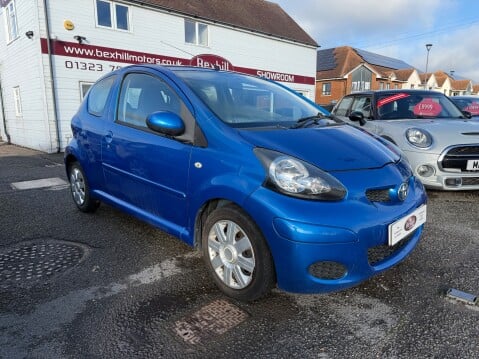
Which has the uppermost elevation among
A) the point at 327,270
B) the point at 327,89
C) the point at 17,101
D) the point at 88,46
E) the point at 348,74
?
the point at 348,74

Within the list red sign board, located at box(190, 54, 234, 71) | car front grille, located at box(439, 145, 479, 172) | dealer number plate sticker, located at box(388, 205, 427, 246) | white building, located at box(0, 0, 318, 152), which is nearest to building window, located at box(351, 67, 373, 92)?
white building, located at box(0, 0, 318, 152)

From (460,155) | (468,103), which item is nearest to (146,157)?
(460,155)

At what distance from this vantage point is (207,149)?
252 cm

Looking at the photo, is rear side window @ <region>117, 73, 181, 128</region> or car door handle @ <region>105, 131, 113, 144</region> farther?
car door handle @ <region>105, 131, 113, 144</region>

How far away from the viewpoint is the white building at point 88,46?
441 inches

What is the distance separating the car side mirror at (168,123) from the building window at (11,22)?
1306 centimetres

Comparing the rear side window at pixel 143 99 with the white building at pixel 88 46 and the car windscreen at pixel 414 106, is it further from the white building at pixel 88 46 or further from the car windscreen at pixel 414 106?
the white building at pixel 88 46

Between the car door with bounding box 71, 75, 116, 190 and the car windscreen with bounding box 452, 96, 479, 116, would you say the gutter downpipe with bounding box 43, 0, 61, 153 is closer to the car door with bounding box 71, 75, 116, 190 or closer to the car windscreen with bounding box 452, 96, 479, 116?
the car door with bounding box 71, 75, 116, 190

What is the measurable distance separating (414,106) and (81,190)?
508 centimetres

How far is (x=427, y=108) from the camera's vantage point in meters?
5.69

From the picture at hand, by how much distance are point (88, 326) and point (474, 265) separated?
9.78ft

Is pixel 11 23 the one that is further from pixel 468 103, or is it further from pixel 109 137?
pixel 468 103

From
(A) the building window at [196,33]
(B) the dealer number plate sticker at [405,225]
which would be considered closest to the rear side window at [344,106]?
(B) the dealer number plate sticker at [405,225]

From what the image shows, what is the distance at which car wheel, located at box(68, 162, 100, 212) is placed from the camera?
415cm
